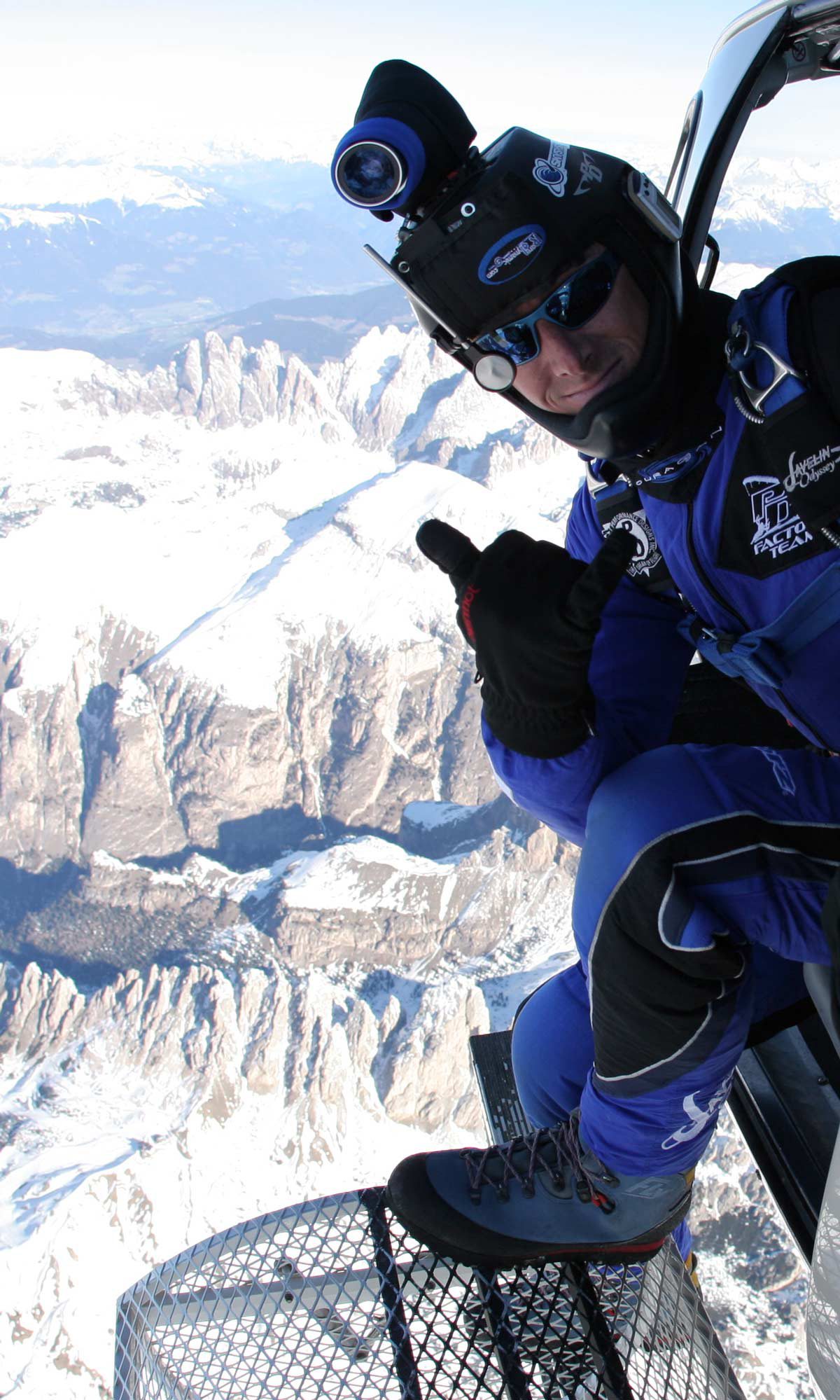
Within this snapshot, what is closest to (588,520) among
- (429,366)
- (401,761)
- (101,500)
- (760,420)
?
(760,420)

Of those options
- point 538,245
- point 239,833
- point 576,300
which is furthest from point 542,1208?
point 239,833

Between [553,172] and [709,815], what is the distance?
1354 mm

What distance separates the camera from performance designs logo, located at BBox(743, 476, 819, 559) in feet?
5.36

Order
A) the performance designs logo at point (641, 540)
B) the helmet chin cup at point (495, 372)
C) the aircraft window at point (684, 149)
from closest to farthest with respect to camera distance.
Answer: the helmet chin cup at point (495, 372) → the performance designs logo at point (641, 540) → the aircraft window at point (684, 149)

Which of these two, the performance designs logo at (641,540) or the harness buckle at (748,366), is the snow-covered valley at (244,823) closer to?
the performance designs logo at (641,540)

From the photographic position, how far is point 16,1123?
262ft

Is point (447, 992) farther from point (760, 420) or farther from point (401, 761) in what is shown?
point (760, 420)

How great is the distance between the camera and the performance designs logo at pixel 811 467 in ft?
5.11

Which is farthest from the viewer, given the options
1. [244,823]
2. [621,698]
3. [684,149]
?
[244,823]

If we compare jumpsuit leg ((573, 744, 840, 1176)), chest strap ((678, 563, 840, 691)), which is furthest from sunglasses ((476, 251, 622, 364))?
jumpsuit leg ((573, 744, 840, 1176))

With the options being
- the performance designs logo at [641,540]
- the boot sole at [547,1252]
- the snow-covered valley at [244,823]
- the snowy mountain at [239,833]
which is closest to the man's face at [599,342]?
the performance designs logo at [641,540]

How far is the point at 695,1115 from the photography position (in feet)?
5.77

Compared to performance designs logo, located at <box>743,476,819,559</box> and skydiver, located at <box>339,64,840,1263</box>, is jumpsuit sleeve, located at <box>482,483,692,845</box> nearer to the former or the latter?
skydiver, located at <box>339,64,840,1263</box>

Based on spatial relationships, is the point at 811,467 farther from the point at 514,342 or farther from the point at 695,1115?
the point at 695,1115
